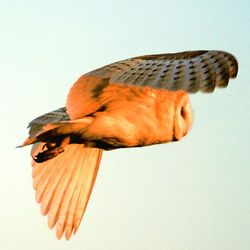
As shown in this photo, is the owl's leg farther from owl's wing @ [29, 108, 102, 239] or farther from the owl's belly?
owl's wing @ [29, 108, 102, 239]

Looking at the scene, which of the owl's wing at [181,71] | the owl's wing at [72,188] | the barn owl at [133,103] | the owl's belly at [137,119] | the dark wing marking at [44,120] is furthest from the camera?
the owl's wing at [72,188]

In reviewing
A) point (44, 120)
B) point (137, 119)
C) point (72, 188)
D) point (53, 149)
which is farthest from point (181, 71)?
point (72, 188)

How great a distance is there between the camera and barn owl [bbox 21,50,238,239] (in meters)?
6.12

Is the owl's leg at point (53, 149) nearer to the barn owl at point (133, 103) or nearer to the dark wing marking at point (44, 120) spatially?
the barn owl at point (133, 103)

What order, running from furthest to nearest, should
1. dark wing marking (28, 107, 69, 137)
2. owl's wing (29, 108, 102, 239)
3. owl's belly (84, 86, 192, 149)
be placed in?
owl's wing (29, 108, 102, 239)
dark wing marking (28, 107, 69, 137)
owl's belly (84, 86, 192, 149)

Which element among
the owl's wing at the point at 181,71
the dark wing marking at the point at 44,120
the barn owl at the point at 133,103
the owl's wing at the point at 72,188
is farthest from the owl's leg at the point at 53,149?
the owl's wing at the point at 72,188

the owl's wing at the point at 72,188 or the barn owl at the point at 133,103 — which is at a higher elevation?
the barn owl at the point at 133,103

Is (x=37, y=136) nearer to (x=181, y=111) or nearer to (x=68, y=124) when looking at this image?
(x=68, y=124)

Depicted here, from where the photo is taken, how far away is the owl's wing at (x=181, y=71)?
5.94m

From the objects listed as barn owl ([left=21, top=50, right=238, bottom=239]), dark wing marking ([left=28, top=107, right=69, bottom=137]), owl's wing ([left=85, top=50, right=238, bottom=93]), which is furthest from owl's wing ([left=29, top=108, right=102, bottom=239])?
owl's wing ([left=85, top=50, right=238, bottom=93])

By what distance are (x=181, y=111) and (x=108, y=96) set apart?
2.31 feet

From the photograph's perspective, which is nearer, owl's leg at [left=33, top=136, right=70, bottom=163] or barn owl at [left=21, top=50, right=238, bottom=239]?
barn owl at [left=21, top=50, right=238, bottom=239]

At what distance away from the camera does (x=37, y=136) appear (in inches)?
291

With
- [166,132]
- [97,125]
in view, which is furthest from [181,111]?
[97,125]
